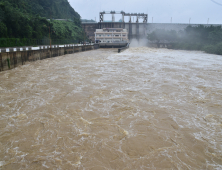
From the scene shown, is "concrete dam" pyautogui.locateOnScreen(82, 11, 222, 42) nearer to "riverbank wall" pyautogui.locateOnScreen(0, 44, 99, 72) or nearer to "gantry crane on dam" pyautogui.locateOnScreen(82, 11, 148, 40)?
"gantry crane on dam" pyautogui.locateOnScreen(82, 11, 148, 40)

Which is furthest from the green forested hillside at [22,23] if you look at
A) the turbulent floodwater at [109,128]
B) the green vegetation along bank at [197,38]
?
the green vegetation along bank at [197,38]

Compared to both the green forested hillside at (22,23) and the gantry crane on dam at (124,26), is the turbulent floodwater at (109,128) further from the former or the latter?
the gantry crane on dam at (124,26)

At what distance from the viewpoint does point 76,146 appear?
4.06 m

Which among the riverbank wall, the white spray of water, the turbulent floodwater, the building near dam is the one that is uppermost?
the building near dam

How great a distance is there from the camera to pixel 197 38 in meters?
50.2

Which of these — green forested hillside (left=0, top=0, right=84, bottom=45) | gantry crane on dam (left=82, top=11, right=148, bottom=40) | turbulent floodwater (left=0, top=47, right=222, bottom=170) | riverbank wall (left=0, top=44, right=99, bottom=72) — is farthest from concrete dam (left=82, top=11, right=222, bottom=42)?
turbulent floodwater (left=0, top=47, right=222, bottom=170)

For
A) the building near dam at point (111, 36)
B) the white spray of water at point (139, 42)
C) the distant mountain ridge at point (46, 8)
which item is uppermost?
the distant mountain ridge at point (46, 8)

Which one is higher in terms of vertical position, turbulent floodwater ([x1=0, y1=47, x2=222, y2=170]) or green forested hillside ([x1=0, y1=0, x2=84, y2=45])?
green forested hillside ([x1=0, y1=0, x2=84, y2=45])

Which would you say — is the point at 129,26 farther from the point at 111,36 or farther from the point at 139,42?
the point at 111,36

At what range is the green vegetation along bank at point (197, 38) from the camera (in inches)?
1451

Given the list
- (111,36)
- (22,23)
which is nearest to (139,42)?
(111,36)

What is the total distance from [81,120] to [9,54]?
11.2 meters

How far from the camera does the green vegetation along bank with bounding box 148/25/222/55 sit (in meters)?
36.9

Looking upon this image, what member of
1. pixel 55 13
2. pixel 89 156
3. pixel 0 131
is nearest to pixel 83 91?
pixel 0 131
